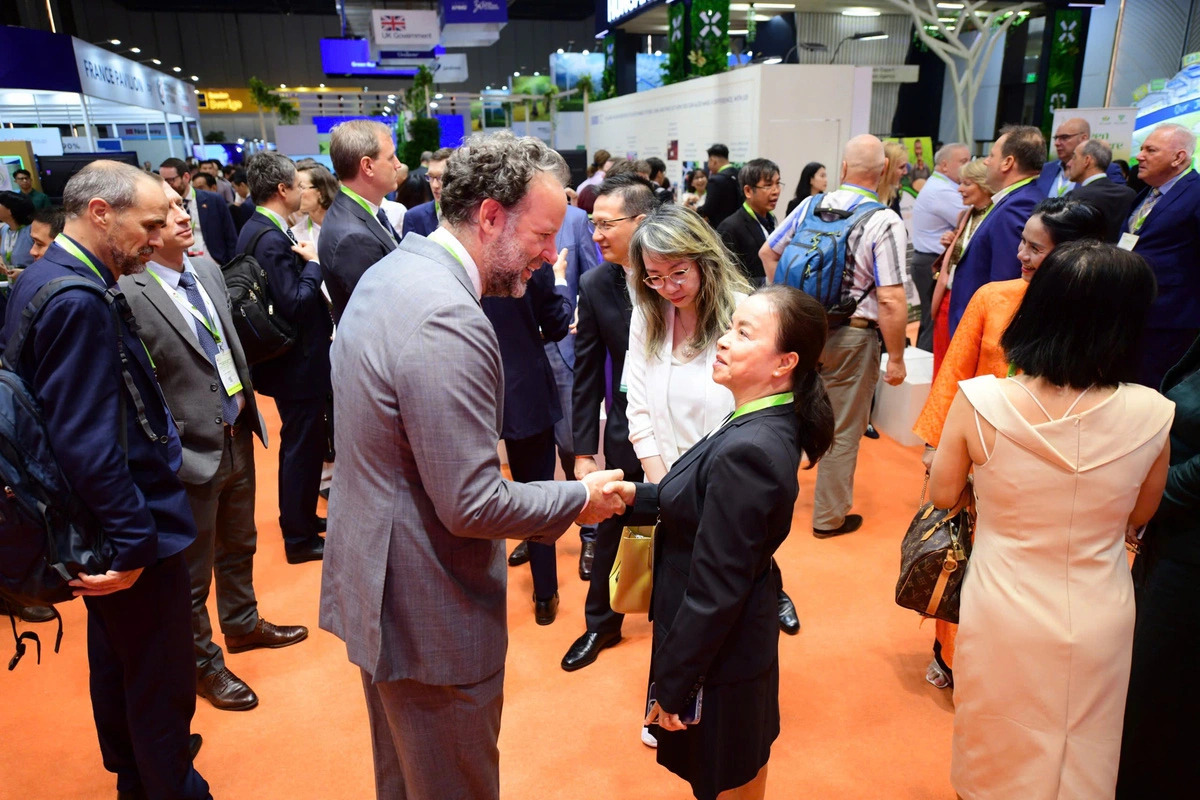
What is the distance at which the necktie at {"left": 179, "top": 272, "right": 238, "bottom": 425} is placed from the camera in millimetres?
2561

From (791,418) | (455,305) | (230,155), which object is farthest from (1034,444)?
(230,155)

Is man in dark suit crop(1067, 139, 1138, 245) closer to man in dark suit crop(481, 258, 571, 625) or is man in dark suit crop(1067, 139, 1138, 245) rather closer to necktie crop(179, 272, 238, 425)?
man in dark suit crop(481, 258, 571, 625)

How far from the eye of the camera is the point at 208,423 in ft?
8.13

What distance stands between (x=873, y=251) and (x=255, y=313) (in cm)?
275

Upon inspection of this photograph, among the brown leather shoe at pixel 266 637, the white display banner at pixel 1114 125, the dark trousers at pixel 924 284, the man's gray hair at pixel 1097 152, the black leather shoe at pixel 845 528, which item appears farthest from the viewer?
the white display banner at pixel 1114 125

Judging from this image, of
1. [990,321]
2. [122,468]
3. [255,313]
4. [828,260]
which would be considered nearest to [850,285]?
[828,260]

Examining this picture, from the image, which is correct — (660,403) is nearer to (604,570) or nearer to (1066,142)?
(604,570)

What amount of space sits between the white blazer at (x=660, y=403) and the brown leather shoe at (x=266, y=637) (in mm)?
1722

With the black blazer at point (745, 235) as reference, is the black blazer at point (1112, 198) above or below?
above

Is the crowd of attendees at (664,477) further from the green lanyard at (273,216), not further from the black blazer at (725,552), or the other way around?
the green lanyard at (273,216)

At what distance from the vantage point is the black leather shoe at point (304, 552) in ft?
12.6

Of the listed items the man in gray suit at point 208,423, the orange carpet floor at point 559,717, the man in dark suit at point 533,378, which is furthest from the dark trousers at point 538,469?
the man in gray suit at point 208,423

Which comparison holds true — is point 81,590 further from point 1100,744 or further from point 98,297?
point 1100,744

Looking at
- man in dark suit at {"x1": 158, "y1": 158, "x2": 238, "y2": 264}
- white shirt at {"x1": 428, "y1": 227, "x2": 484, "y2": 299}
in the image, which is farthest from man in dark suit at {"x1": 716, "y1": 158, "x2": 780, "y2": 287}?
man in dark suit at {"x1": 158, "y1": 158, "x2": 238, "y2": 264}
